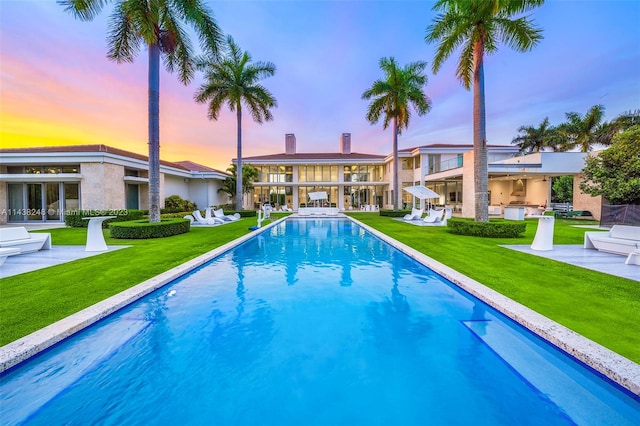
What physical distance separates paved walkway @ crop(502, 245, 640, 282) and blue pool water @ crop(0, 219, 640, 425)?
4.08m

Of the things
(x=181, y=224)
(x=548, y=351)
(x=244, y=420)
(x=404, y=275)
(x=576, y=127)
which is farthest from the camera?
(x=576, y=127)

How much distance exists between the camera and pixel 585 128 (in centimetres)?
3328

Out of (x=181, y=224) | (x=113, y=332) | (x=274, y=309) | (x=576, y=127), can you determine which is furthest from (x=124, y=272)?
(x=576, y=127)

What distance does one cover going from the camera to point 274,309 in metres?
4.98

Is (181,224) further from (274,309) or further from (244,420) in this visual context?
(244,420)

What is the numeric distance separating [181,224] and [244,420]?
1295 centimetres

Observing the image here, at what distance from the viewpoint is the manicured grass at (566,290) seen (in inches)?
140

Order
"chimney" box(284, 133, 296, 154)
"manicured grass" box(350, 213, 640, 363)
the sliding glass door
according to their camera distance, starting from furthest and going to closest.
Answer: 1. "chimney" box(284, 133, 296, 154)
2. the sliding glass door
3. "manicured grass" box(350, 213, 640, 363)

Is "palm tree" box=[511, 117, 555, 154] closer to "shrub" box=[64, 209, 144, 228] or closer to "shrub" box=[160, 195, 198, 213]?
"shrub" box=[160, 195, 198, 213]

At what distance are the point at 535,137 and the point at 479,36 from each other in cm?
3444

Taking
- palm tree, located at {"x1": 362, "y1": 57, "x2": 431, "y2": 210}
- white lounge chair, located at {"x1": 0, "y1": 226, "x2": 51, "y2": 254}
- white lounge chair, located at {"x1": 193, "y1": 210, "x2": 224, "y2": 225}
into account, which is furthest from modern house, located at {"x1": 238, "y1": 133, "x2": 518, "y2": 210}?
white lounge chair, located at {"x1": 0, "y1": 226, "x2": 51, "y2": 254}

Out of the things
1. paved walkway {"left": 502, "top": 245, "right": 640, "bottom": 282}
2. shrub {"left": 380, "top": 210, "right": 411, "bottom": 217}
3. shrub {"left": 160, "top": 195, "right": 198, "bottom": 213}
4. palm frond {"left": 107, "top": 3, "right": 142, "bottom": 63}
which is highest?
palm frond {"left": 107, "top": 3, "right": 142, "bottom": 63}

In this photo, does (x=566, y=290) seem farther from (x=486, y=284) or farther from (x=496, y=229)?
(x=496, y=229)

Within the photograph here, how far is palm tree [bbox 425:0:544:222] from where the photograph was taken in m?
11.4
